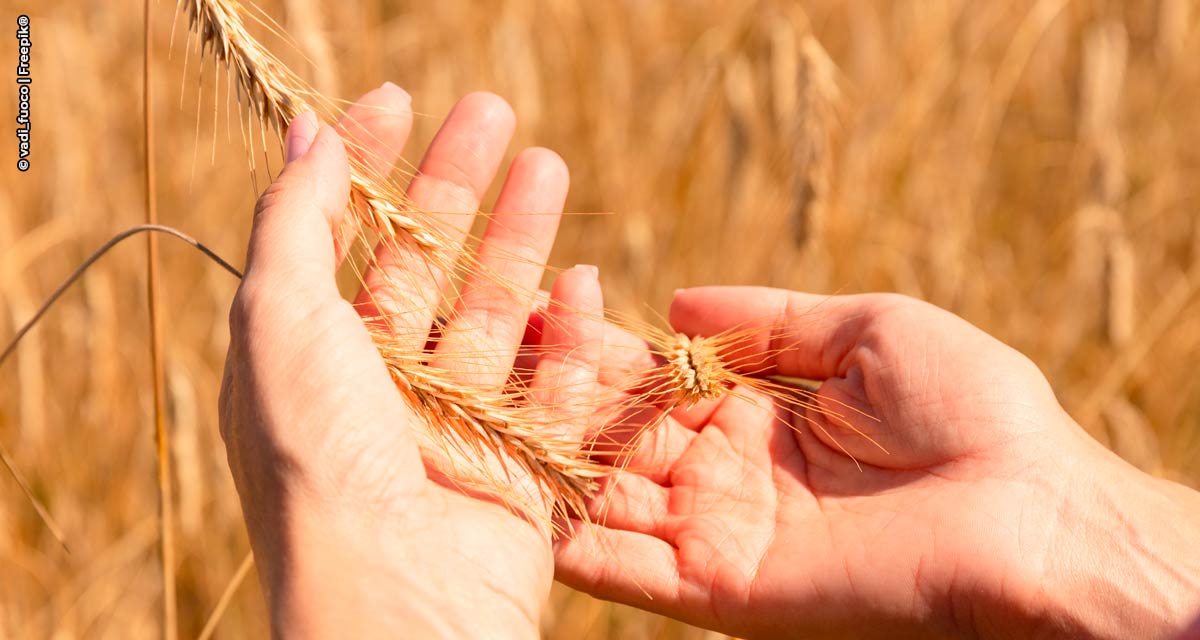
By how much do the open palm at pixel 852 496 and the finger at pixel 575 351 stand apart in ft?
0.64

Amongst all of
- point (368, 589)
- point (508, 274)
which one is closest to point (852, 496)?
point (508, 274)

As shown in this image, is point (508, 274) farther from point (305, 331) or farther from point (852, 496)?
point (852, 496)

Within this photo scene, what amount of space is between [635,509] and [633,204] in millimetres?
1206

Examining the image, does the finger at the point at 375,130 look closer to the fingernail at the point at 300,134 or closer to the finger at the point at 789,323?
the fingernail at the point at 300,134

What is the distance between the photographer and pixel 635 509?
1892 mm

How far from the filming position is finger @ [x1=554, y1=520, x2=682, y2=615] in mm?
1769

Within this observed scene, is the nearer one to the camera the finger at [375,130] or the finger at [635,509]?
the finger at [375,130]

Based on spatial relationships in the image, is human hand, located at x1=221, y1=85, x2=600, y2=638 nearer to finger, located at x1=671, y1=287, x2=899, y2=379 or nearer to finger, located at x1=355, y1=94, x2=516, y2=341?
finger, located at x1=355, y1=94, x2=516, y2=341

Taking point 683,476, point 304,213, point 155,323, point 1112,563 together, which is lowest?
point 1112,563

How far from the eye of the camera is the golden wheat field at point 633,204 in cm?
238

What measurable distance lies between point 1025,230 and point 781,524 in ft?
6.82

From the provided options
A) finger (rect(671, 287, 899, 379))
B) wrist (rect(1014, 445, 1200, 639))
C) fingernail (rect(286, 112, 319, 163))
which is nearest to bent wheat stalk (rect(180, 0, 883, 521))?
fingernail (rect(286, 112, 319, 163))

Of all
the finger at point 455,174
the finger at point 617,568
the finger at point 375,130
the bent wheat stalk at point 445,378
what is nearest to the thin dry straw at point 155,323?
the bent wheat stalk at point 445,378

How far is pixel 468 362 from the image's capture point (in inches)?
70.2
